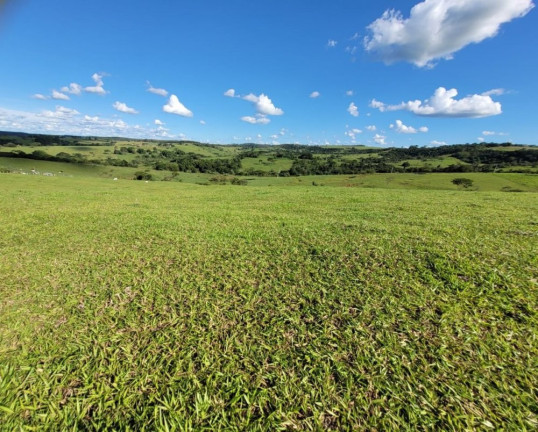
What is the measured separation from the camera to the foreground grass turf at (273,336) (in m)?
2.48

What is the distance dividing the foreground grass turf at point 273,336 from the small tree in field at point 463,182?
222 ft

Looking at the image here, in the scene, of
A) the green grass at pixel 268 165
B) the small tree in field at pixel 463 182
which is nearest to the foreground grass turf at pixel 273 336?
the small tree in field at pixel 463 182

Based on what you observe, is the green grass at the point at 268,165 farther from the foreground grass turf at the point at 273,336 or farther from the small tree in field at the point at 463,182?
the foreground grass turf at the point at 273,336

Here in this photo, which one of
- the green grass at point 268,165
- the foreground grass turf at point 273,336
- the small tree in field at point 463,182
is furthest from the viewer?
the green grass at point 268,165

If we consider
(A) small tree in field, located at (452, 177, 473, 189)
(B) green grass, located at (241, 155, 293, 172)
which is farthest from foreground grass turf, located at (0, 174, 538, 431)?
(B) green grass, located at (241, 155, 293, 172)

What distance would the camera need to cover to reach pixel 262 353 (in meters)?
3.15

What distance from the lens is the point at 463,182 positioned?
61.9 metres

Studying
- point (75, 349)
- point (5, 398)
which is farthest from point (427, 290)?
point (5, 398)

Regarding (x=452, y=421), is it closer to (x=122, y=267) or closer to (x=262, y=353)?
(x=262, y=353)

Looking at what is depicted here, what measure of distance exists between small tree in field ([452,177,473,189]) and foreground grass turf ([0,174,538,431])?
67.7 m

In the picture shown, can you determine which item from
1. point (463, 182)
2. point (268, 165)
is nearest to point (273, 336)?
point (463, 182)

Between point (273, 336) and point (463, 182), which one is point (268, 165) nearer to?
point (463, 182)

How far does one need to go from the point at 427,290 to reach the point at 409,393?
2.07 meters

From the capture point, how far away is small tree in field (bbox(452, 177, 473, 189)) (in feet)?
197
